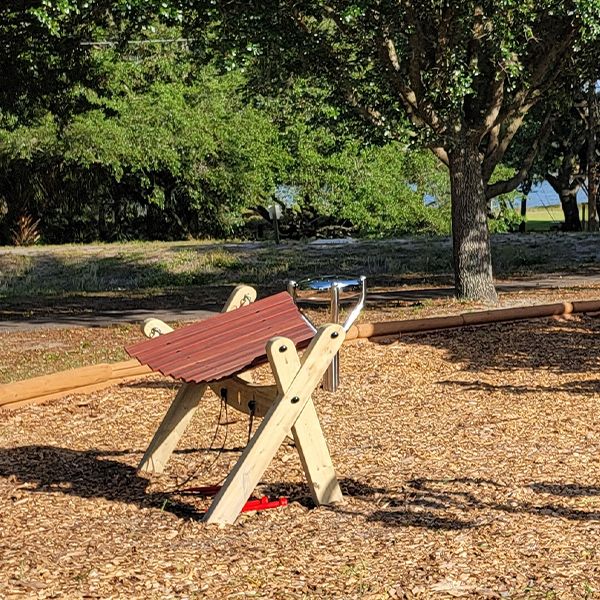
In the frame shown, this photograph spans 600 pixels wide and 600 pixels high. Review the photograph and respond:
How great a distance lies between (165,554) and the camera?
15.3 feet

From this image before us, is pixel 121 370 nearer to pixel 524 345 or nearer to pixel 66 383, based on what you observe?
pixel 66 383

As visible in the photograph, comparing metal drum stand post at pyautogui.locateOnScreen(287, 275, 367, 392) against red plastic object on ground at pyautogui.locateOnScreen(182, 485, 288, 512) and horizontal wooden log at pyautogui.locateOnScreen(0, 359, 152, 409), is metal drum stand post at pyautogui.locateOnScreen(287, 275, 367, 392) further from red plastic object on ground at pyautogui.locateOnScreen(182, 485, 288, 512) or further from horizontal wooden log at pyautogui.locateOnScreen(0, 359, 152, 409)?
horizontal wooden log at pyautogui.locateOnScreen(0, 359, 152, 409)

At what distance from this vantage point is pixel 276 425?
16.6ft

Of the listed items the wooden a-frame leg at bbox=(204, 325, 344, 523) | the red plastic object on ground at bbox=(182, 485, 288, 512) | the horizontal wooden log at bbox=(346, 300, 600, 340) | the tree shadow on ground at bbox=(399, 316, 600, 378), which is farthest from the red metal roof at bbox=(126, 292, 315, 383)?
the horizontal wooden log at bbox=(346, 300, 600, 340)

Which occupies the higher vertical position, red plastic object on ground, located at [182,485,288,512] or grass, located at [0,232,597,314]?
red plastic object on ground, located at [182,485,288,512]

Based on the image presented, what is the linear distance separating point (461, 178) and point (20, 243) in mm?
16510

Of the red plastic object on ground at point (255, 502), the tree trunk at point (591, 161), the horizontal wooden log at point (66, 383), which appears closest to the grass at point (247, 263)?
the tree trunk at point (591, 161)

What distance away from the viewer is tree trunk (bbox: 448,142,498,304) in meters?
11.9

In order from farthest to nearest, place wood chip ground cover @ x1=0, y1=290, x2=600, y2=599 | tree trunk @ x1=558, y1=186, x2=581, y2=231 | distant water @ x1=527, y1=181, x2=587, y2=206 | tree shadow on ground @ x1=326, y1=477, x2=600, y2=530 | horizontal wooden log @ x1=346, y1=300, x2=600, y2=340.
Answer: distant water @ x1=527, y1=181, x2=587, y2=206, tree trunk @ x1=558, y1=186, x2=581, y2=231, horizontal wooden log @ x1=346, y1=300, x2=600, y2=340, tree shadow on ground @ x1=326, y1=477, x2=600, y2=530, wood chip ground cover @ x1=0, y1=290, x2=600, y2=599

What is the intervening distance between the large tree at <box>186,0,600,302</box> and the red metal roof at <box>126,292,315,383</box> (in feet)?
14.1

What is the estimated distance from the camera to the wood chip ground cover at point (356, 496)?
4316 millimetres

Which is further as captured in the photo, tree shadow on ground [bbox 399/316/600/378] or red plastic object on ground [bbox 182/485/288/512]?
tree shadow on ground [bbox 399/316/600/378]

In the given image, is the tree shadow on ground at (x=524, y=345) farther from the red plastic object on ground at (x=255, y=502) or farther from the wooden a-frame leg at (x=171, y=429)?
the red plastic object on ground at (x=255, y=502)

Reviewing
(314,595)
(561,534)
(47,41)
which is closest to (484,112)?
(47,41)
